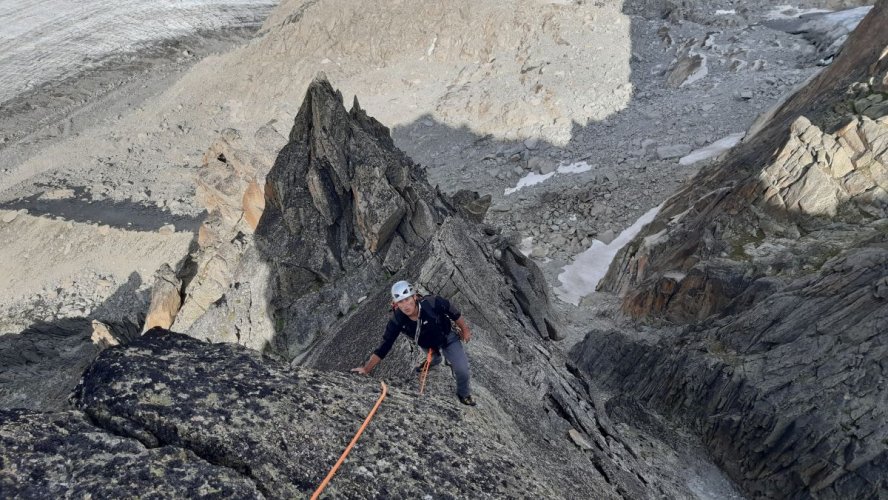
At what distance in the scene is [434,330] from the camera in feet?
32.3

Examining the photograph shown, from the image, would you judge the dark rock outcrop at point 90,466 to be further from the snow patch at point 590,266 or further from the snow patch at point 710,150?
the snow patch at point 710,150

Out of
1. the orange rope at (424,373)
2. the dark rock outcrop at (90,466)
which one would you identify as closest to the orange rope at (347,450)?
the dark rock outcrop at (90,466)

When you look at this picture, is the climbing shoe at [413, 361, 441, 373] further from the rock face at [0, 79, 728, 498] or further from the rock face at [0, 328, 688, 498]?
the rock face at [0, 328, 688, 498]

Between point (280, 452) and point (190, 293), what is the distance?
22.9 metres

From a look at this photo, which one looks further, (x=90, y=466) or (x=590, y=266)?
(x=590, y=266)

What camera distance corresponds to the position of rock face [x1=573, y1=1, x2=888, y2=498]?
45.6 ft

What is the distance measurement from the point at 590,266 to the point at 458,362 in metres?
26.2

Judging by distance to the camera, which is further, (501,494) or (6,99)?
(6,99)

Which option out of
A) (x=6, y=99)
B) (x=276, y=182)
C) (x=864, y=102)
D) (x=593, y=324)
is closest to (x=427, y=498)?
(x=276, y=182)

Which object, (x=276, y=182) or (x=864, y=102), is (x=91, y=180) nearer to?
(x=276, y=182)

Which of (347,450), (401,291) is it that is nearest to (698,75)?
(401,291)

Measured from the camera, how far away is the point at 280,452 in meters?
6.90

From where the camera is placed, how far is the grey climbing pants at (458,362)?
9672 mm

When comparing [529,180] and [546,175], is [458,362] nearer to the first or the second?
[529,180]
